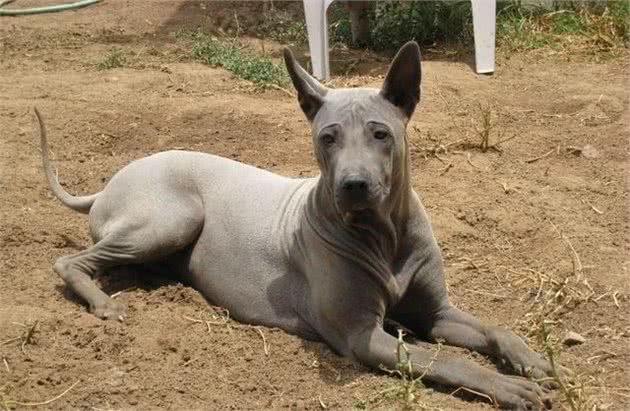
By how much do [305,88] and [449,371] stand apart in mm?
1424

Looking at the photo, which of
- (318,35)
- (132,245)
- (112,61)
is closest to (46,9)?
(112,61)

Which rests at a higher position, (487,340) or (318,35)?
(318,35)

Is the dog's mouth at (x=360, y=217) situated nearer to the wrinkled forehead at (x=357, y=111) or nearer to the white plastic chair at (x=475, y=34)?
the wrinkled forehead at (x=357, y=111)

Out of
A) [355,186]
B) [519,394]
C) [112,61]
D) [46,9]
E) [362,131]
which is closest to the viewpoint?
[519,394]

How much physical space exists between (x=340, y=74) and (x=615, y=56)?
92.5 inches

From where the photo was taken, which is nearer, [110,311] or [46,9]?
[110,311]

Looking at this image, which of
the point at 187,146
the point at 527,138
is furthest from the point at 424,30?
the point at 187,146

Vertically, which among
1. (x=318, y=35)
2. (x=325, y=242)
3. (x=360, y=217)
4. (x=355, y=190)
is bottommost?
(x=318, y=35)

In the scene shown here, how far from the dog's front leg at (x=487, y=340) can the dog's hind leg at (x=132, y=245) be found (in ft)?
4.67

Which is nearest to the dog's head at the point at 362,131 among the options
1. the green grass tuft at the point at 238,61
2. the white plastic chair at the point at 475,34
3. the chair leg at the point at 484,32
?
the green grass tuft at the point at 238,61

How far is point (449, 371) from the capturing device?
4.50 metres

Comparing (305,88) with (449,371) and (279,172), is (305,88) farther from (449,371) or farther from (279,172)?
(279,172)

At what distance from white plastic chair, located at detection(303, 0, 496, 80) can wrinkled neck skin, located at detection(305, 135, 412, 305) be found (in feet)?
13.9

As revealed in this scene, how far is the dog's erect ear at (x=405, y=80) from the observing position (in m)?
4.86
